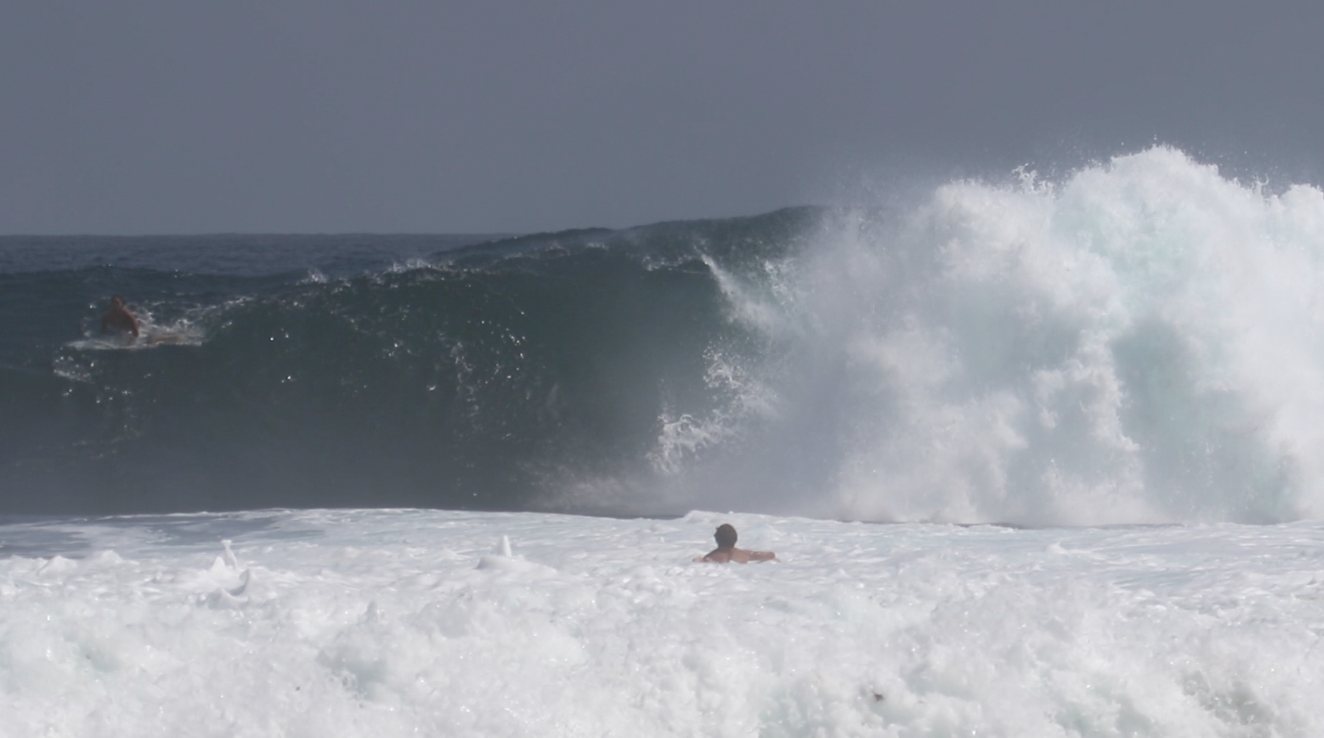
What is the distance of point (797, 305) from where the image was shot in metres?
16.2

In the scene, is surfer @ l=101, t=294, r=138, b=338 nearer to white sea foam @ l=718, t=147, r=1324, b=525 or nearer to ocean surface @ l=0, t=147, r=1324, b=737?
ocean surface @ l=0, t=147, r=1324, b=737

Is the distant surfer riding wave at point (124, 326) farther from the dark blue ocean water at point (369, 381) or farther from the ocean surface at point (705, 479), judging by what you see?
the ocean surface at point (705, 479)

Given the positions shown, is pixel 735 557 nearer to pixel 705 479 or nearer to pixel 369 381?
pixel 705 479

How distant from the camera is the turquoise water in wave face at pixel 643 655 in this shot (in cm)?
577

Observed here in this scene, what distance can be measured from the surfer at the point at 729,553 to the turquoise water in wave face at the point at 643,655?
617mm

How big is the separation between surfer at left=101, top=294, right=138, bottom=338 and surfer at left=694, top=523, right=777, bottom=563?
1150cm

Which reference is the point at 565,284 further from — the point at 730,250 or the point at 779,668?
the point at 779,668

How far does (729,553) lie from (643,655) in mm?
2086

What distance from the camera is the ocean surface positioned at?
5.98 m

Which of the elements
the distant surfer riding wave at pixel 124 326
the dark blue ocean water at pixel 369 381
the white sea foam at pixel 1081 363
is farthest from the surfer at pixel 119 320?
the white sea foam at pixel 1081 363

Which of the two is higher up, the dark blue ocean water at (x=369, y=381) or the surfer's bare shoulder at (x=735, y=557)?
the dark blue ocean water at (x=369, y=381)

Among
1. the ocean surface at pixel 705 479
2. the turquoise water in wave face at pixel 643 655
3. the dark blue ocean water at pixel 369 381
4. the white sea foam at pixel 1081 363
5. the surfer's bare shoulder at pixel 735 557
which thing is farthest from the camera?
the dark blue ocean water at pixel 369 381

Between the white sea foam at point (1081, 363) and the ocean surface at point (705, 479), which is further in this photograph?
the white sea foam at point (1081, 363)

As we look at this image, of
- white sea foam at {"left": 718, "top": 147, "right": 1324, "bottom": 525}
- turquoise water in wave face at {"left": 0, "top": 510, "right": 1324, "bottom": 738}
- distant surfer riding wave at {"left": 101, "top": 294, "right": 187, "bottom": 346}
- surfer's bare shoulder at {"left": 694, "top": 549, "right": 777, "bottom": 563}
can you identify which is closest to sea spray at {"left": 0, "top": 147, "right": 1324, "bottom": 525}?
white sea foam at {"left": 718, "top": 147, "right": 1324, "bottom": 525}
